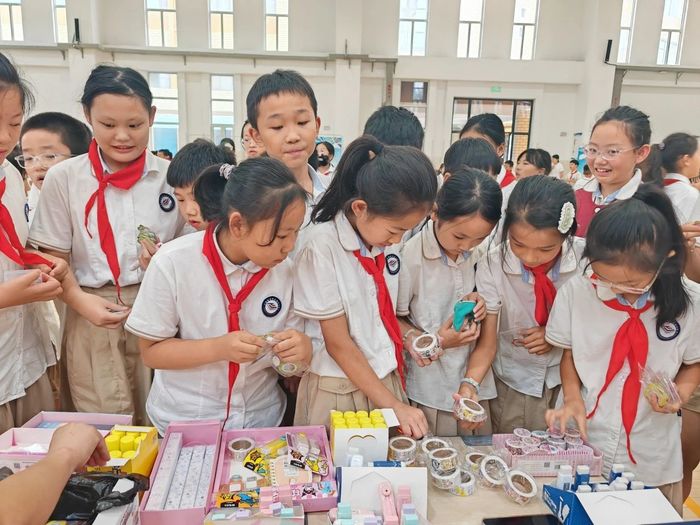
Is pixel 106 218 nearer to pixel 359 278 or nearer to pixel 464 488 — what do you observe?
pixel 359 278

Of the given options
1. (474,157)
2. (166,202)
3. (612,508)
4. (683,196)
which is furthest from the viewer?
(683,196)

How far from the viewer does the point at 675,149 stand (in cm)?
284

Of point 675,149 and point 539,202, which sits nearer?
point 539,202

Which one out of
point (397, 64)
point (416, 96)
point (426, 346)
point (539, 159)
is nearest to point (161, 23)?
point (397, 64)

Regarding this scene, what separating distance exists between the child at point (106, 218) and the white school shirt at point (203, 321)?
0.32 m

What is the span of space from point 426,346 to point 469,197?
1.52 feet

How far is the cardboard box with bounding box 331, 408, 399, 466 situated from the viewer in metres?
1.16

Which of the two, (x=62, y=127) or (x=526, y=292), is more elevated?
(x=62, y=127)

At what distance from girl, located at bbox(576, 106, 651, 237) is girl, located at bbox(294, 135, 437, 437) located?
1.16m

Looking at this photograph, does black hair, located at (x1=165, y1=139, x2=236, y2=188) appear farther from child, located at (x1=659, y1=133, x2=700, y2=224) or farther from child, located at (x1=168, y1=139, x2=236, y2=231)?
child, located at (x1=659, y1=133, x2=700, y2=224)

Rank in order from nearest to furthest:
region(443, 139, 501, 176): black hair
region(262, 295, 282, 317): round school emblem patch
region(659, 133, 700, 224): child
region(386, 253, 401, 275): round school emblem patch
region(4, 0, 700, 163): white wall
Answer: region(262, 295, 282, 317): round school emblem patch < region(386, 253, 401, 275): round school emblem patch < region(443, 139, 501, 176): black hair < region(659, 133, 700, 224): child < region(4, 0, 700, 163): white wall

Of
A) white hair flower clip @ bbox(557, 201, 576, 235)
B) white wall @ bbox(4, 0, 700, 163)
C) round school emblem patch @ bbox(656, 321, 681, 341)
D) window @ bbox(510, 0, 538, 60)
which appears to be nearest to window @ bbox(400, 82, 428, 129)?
white wall @ bbox(4, 0, 700, 163)

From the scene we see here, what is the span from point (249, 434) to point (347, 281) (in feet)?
1.58

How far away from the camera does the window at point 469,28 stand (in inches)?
424
